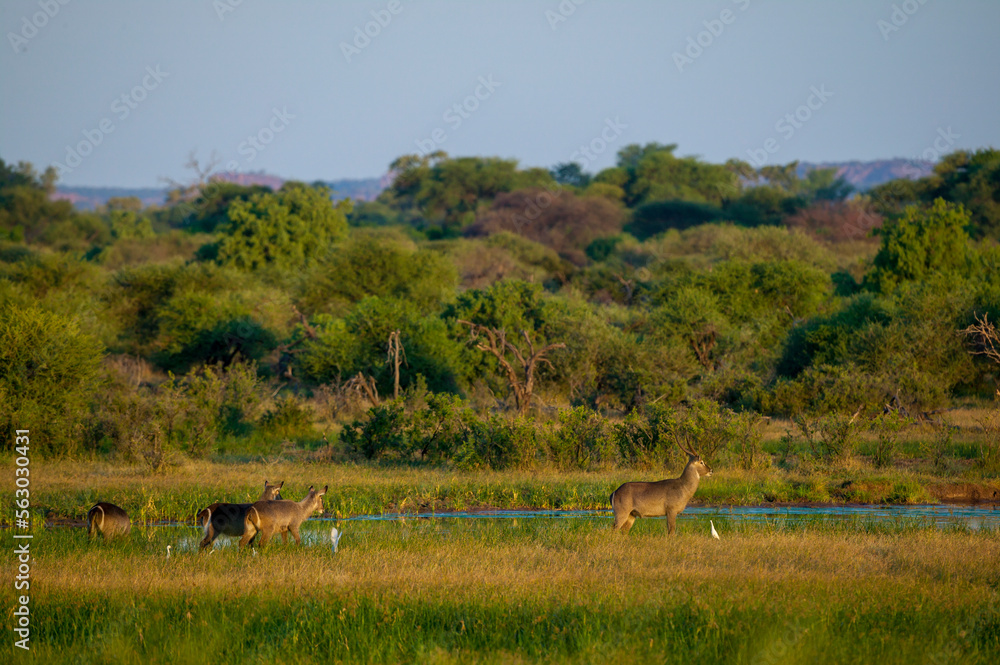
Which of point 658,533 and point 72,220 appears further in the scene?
point 72,220

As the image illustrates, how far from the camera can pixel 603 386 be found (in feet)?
71.6

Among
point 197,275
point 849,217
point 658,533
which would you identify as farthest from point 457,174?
point 658,533

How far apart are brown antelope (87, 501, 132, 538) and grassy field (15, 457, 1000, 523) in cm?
148

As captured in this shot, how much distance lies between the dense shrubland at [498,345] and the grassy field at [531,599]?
5373mm

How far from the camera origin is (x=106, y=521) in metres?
9.16

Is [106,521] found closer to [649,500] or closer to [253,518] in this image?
[253,518]

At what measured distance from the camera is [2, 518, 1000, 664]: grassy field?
597 centimetres

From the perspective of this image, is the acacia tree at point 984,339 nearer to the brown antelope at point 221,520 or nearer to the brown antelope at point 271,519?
the brown antelope at point 271,519

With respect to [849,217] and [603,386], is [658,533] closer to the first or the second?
[603,386]

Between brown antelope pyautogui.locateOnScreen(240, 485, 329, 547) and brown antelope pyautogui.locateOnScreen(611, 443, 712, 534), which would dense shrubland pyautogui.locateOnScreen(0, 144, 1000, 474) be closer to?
brown antelope pyautogui.locateOnScreen(611, 443, 712, 534)

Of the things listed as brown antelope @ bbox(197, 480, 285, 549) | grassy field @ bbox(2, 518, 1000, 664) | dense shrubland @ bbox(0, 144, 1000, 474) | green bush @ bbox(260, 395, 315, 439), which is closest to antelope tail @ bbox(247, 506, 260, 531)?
brown antelope @ bbox(197, 480, 285, 549)

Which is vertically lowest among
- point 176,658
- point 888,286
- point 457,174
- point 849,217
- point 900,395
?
point 176,658

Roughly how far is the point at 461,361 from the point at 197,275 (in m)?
11.7

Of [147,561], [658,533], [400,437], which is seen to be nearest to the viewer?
[147,561]
